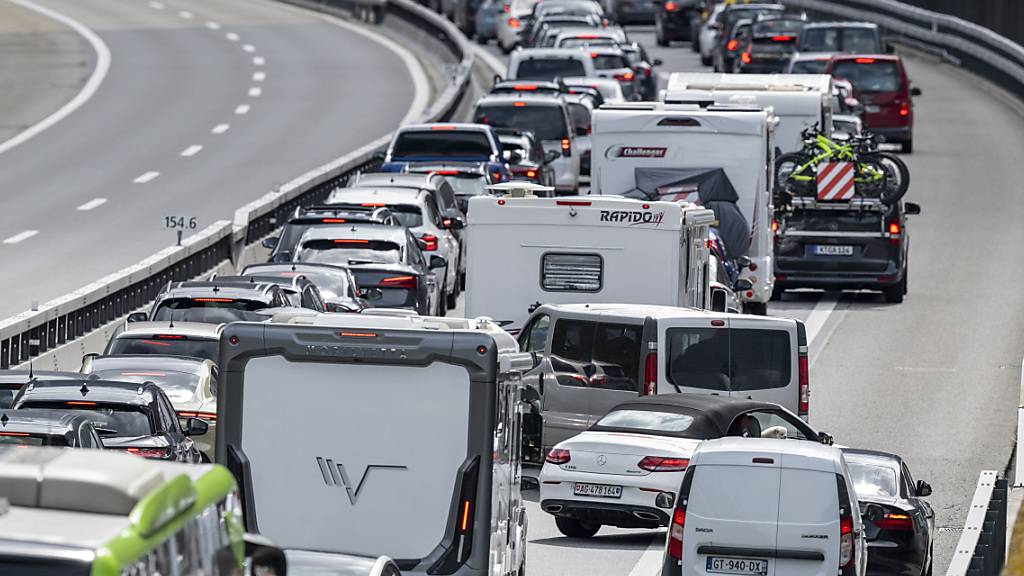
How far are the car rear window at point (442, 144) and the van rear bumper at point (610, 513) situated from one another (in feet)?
58.3

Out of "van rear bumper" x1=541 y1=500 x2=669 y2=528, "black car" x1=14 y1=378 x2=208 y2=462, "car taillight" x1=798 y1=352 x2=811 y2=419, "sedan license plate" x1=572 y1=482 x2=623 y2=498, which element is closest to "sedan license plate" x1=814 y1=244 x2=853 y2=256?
"car taillight" x1=798 y1=352 x2=811 y2=419

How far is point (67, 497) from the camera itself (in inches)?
257

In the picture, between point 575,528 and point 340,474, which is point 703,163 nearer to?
point 575,528

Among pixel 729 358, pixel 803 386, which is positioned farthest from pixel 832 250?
pixel 729 358

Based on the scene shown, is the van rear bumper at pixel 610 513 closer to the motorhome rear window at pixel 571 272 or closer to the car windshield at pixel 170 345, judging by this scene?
the car windshield at pixel 170 345

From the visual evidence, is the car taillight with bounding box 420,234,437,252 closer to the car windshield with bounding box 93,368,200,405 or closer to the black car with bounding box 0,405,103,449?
the car windshield with bounding box 93,368,200,405

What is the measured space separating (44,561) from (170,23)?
68509mm

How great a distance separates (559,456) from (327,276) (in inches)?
302

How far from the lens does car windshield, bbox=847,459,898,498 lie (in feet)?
53.4

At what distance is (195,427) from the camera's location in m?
17.2

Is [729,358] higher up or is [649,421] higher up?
[729,358]

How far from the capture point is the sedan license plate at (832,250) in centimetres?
3180

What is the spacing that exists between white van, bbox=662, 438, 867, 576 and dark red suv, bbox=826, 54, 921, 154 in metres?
33.9

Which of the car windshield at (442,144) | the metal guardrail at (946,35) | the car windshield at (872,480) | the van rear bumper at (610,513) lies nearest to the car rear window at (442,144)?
the car windshield at (442,144)
